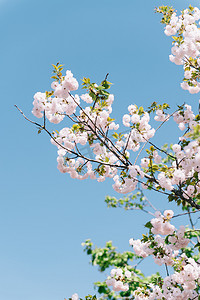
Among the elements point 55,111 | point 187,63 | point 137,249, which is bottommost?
point 137,249

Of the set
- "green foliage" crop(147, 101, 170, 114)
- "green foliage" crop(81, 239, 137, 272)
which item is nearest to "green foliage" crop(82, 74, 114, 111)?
"green foliage" crop(147, 101, 170, 114)

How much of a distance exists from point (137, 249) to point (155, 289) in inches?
24.6

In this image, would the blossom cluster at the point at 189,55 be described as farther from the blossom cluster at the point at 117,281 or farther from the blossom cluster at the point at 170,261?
the blossom cluster at the point at 117,281

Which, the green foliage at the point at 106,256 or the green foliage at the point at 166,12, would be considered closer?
the green foliage at the point at 166,12

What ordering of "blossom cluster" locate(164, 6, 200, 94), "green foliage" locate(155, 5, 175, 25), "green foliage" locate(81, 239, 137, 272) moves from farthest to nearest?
"green foliage" locate(81, 239, 137, 272) → "green foliage" locate(155, 5, 175, 25) → "blossom cluster" locate(164, 6, 200, 94)

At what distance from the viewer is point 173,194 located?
3840mm

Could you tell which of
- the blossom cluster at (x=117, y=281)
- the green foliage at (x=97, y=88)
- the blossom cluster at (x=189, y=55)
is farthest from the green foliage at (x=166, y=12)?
the blossom cluster at (x=117, y=281)

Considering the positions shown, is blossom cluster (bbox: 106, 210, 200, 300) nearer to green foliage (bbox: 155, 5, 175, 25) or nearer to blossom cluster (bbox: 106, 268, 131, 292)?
blossom cluster (bbox: 106, 268, 131, 292)

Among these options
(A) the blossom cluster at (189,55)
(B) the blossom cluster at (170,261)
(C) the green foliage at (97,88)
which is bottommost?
(B) the blossom cluster at (170,261)

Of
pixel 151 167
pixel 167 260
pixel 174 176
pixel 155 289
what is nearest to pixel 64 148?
pixel 151 167

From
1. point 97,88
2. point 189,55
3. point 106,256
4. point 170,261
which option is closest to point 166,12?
point 189,55

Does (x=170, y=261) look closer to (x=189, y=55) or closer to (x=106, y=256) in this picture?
(x=189, y=55)

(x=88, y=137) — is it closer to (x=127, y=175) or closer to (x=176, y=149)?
(x=127, y=175)

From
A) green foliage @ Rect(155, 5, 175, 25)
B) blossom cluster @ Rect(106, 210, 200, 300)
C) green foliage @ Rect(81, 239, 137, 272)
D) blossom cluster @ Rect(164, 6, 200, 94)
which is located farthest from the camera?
green foliage @ Rect(81, 239, 137, 272)
